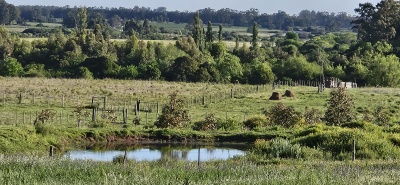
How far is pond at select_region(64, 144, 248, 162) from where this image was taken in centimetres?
3059

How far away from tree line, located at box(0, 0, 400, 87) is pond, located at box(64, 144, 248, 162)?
57419 mm

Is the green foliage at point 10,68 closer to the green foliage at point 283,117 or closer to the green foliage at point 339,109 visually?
the green foliage at point 283,117

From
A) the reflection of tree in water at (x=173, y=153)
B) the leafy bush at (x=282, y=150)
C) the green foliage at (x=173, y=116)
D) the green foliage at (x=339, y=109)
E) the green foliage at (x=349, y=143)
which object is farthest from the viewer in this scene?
the green foliage at (x=339, y=109)

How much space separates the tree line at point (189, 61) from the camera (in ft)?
313

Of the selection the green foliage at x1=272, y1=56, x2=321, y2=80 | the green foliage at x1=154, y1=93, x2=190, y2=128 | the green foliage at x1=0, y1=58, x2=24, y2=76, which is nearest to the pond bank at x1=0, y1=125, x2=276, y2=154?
the green foliage at x1=154, y1=93, x2=190, y2=128

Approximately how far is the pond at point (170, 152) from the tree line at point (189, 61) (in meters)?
57.4

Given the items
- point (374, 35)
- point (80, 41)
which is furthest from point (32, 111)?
point (374, 35)

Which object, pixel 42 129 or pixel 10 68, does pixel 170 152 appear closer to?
pixel 42 129

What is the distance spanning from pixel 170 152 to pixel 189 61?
62.5m

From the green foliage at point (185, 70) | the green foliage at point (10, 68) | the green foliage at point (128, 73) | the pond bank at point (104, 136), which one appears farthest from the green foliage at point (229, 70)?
the pond bank at point (104, 136)

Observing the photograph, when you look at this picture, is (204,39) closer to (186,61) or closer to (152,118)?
(186,61)

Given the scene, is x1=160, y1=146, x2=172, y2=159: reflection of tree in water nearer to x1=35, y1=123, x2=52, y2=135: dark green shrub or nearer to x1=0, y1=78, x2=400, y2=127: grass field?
x1=35, y1=123, x2=52, y2=135: dark green shrub

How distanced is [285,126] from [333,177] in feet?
82.8

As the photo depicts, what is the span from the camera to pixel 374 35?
12812cm
